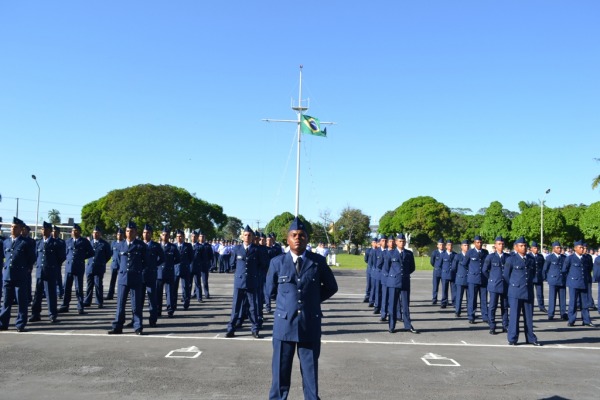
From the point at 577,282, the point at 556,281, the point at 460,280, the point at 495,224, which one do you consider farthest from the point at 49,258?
the point at 495,224

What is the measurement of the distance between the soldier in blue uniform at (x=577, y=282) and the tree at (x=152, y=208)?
61247 mm

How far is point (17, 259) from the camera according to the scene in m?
11.6

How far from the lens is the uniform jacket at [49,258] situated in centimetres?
1302

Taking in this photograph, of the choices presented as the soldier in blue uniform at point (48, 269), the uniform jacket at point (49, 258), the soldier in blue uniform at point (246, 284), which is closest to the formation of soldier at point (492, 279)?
the soldier in blue uniform at point (246, 284)

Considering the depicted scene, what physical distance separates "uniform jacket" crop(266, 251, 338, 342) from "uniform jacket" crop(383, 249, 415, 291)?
6899 mm

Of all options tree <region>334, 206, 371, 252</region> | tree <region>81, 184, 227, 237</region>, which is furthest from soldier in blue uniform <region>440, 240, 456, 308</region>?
tree <region>334, 206, 371, 252</region>

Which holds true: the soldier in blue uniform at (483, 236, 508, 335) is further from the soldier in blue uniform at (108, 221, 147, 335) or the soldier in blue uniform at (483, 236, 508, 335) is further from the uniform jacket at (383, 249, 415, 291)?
the soldier in blue uniform at (108, 221, 147, 335)

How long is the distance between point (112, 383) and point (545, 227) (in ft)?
232

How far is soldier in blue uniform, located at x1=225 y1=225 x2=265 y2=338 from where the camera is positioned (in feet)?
36.4

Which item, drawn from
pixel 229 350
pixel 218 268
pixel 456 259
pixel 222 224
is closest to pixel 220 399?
pixel 229 350

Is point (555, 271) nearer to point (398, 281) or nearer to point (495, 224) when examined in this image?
point (398, 281)

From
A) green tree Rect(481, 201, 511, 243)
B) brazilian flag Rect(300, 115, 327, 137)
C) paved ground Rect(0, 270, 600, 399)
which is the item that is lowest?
paved ground Rect(0, 270, 600, 399)

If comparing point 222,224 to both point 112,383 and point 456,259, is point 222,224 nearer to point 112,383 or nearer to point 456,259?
point 456,259

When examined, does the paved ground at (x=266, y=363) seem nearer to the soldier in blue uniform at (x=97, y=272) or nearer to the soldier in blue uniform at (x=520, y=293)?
the soldier in blue uniform at (x=520, y=293)
